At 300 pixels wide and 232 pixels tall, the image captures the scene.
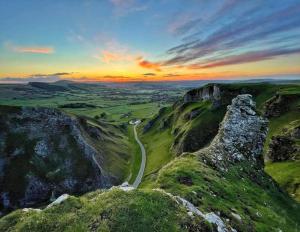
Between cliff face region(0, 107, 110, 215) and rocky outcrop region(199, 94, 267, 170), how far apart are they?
72197 mm

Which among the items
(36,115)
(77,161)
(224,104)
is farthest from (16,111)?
(224,104)

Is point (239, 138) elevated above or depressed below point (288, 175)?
above

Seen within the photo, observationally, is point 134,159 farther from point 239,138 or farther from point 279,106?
point 239,138

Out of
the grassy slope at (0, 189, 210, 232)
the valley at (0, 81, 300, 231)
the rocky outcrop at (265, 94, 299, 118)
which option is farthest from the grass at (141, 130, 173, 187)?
the grassy slope at (0, 189, 210, 232)

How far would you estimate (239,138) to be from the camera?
38.9m

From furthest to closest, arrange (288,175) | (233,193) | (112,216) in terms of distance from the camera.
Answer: (288,175)
(233,193)
(112,216)

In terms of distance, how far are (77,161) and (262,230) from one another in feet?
308

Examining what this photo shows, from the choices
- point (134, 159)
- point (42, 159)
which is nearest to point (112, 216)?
point (42, 159)

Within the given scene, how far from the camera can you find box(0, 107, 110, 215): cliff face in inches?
3573

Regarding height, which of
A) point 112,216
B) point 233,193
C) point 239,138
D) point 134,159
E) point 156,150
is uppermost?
point 112,216

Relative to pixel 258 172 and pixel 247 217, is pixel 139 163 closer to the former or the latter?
pixel 258 172

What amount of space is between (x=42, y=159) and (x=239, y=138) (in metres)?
83.9

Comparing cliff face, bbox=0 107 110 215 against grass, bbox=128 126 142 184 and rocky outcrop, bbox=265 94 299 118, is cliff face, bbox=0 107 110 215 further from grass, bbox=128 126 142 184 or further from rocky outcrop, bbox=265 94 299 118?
rocky outcrop, bbox=265 94 299 118

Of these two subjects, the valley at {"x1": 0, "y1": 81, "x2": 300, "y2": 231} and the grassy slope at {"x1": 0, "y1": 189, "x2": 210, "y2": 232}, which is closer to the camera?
the grassy slope at {"x1": 0, "y1": 189, "x2": 210, "y2": 232}
